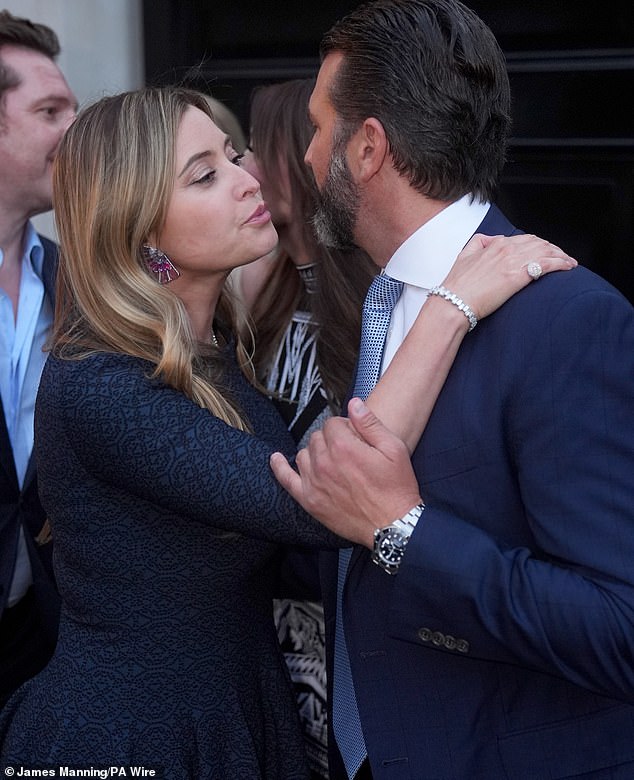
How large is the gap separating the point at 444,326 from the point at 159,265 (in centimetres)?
76

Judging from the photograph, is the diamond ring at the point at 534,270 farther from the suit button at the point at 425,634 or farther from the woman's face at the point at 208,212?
the woman's face at the point at 208,212

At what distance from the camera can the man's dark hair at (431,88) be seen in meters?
1.77

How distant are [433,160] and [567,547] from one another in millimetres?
720

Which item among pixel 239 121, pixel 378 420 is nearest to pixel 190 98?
pixel 378 420

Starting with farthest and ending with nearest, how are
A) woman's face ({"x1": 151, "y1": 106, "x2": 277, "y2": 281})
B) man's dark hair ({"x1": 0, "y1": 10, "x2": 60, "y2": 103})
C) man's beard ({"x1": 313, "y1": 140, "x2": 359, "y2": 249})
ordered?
1. man's dark hair ({"x1": 0, "y1": 10, "x2": 60, "y2": 103})
2. woman's face ({"x1": 151, "y1": 106, "x2": 277, "y2": 281})
3. man's beard ({"x1": 313, "y1": 140, "x2": 359, "y2": 249})

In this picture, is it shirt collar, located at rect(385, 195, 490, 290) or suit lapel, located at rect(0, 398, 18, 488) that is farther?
suit lapel, located at rect(0, 398, 18, 488)

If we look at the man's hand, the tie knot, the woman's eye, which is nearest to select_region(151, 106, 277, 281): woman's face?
the woman's eye

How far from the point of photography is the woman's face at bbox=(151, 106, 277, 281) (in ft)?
7.00

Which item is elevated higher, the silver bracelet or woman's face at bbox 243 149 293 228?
the silver bracelet

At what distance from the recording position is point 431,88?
1769 millimetres

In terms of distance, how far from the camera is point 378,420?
1615mm

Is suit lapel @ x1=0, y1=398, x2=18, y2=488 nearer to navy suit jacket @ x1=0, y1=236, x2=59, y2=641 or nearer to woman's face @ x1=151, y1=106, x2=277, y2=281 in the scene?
navy suit jacket @ x1=0, y1=236, x2=59, y2=641

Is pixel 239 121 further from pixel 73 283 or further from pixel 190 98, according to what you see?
pixel 73 283

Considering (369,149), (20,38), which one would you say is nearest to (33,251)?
(20,38)
